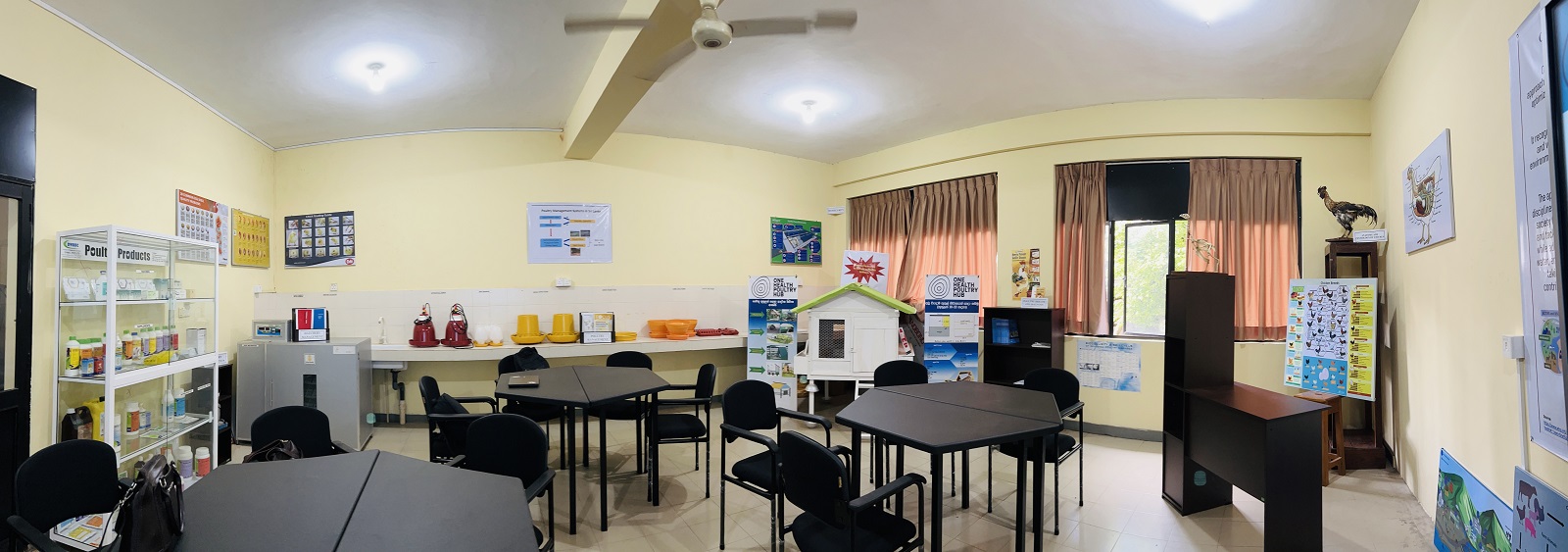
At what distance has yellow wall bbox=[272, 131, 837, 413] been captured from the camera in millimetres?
6086

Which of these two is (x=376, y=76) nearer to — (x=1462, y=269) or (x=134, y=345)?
(x=134, y=345)

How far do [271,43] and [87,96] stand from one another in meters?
1.01

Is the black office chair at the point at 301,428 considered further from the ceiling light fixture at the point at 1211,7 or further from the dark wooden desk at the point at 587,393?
the ceiling light fixture at the point at 1211,7

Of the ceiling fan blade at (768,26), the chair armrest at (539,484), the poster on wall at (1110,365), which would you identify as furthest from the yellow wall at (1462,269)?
the chair armrest at (539,484)

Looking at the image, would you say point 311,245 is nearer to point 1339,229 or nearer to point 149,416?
point 149,416

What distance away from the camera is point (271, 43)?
3.88 meters

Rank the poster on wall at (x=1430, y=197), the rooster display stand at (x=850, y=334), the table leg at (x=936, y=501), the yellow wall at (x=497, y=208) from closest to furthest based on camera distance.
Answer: the table leg at (x=936, y=501) → the poster on wall at (x=1430, y=197) → the rooster display stand at (x=850, y=334) → the yellow wall at (x=497, y=208)

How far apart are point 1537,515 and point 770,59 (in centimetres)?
435

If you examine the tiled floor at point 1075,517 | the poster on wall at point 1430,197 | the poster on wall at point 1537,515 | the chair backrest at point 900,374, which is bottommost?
the tiled floor at point 1075,517

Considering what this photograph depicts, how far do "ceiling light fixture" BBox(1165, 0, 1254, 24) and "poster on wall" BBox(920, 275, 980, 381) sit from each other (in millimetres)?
2764

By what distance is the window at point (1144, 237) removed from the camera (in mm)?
5508

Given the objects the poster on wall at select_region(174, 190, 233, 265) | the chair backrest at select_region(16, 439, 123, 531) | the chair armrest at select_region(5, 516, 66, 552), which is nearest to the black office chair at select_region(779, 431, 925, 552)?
the chair armrest at select_region(5, 516, 66, 552)

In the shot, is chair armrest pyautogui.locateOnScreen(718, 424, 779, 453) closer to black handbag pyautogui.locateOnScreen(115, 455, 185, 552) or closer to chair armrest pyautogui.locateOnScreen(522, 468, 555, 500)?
chair armrest pyautogui.locateOnScreen(522, 468, 555, 500)

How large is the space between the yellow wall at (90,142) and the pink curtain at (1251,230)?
7730mm
